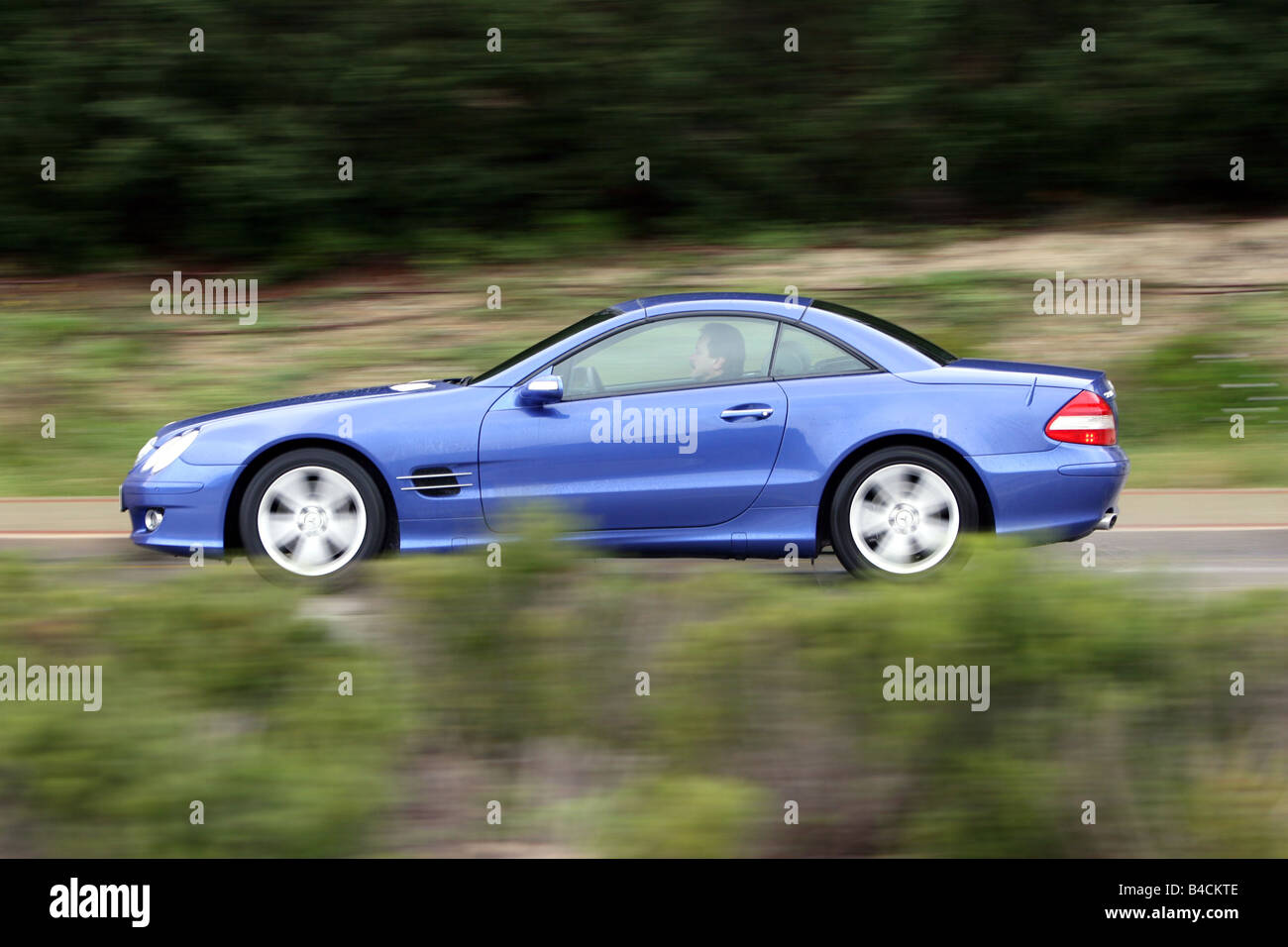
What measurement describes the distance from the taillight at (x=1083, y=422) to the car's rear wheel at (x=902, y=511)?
49 cm

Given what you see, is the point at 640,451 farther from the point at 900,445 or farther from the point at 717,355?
the point at 900,445

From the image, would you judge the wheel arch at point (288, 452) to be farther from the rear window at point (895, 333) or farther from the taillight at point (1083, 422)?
the taillight at point (1083, 422)

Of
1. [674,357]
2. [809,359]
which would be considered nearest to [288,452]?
[674,357]

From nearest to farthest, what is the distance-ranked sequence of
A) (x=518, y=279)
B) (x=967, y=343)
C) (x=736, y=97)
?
(x=967, y=343) → (x=518, y=279) → (x=736, y=97)

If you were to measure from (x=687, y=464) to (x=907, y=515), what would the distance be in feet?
3.37

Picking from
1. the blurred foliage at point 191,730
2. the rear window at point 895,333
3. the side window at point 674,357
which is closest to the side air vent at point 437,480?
the side window at point 674,357

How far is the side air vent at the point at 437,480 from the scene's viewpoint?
22.5 feet

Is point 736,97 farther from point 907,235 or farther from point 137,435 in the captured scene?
point 137,435

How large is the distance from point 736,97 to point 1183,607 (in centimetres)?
1107

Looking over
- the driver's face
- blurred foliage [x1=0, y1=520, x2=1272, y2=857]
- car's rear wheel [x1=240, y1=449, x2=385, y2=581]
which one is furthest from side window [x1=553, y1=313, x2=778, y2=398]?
blurred foliage [x1=0, y1=520, x2=1272, y2=857]

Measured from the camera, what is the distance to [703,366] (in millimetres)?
7035

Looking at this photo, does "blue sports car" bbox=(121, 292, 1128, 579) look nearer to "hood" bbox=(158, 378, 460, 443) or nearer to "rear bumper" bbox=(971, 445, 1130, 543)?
"rear bumper" bbox=(971, 445, 1130, 543)
